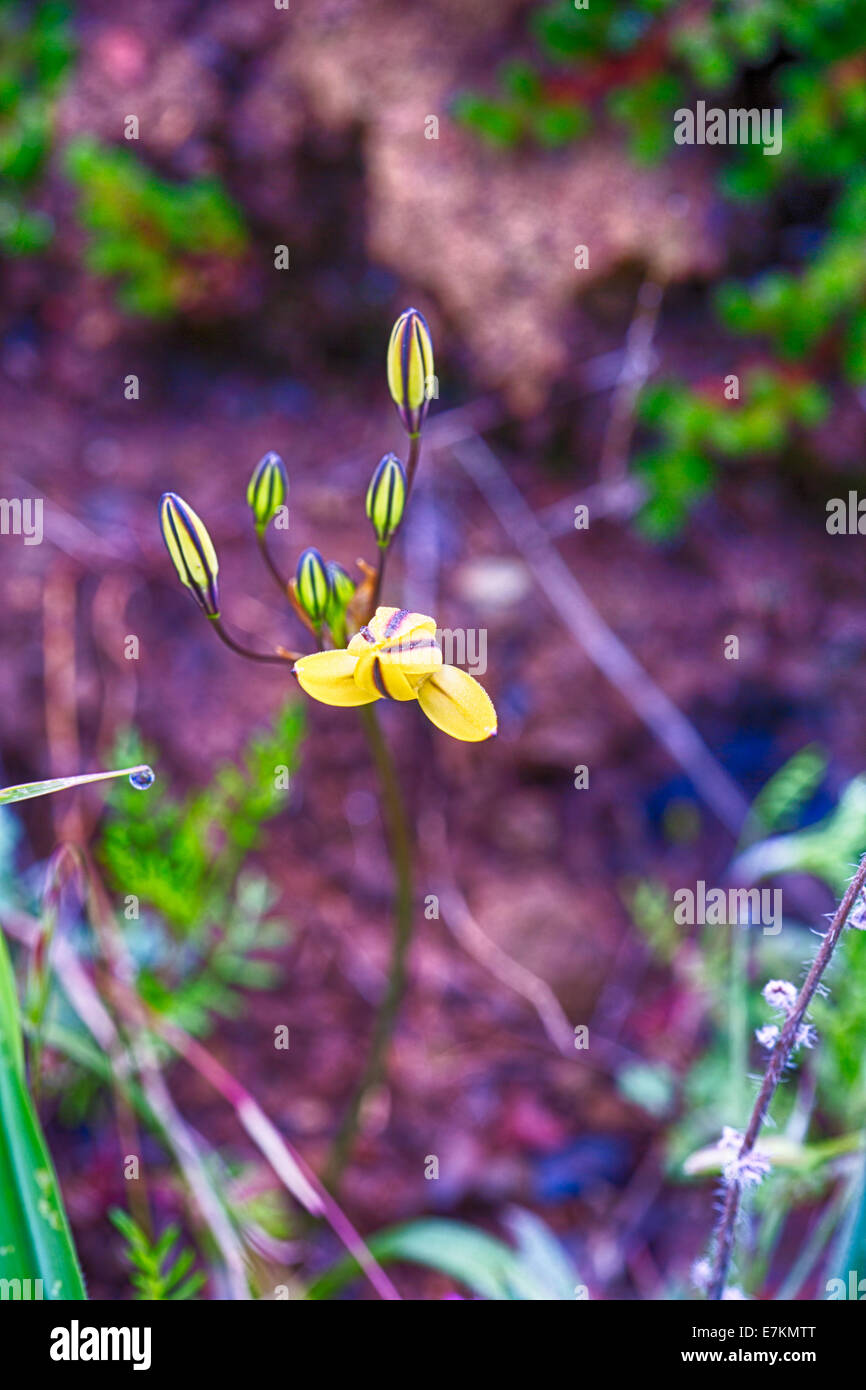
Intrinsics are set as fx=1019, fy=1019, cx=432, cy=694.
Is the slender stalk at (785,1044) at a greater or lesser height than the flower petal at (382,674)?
lesser

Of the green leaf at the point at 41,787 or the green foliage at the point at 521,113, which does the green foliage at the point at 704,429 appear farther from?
the green leaf at the point at 41,787

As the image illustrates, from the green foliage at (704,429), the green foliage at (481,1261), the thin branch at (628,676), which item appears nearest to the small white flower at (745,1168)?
the green foliage at (481,1261)

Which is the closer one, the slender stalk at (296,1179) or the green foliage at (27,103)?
the slender stalk at (296,1179)

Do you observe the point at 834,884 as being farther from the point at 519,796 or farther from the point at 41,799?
the point at 41,799

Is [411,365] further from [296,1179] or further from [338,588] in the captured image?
[296,1179]

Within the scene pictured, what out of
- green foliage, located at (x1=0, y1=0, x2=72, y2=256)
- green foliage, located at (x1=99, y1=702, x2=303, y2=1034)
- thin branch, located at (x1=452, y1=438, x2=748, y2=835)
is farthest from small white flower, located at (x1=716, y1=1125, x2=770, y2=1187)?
green foliage, located at (x1=0, y1=0, x2=72, y2=256)

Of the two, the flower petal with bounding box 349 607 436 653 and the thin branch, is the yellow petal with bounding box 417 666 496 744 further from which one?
the thin branch
